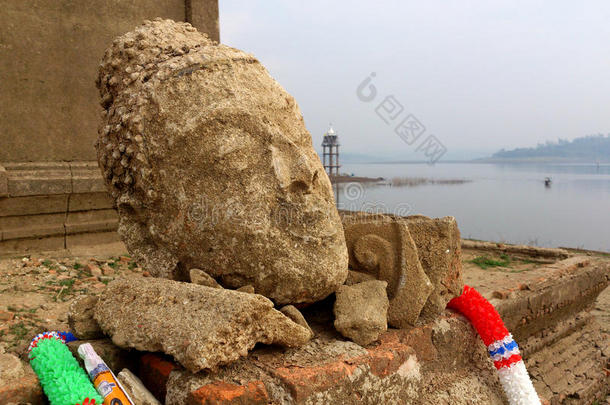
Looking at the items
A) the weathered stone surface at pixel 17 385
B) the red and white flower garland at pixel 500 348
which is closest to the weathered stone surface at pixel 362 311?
the red and white flower garland at pixel 500 348

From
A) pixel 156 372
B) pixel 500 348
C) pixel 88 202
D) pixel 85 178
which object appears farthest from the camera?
pixel 88 202

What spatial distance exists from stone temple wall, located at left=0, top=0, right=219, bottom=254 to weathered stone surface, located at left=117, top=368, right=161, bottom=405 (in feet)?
10.3

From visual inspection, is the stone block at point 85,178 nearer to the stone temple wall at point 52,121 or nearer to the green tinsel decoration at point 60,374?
the stone temple wall at point 52,121

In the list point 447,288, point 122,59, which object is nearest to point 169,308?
point 122,59

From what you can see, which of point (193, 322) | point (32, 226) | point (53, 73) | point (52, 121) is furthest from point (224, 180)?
point (53, 73)

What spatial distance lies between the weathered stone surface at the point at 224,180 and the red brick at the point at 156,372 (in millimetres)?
356

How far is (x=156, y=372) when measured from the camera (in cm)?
168

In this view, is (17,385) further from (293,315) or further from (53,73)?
(53,73)

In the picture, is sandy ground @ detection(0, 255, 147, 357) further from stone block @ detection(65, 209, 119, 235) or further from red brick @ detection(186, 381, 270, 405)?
red brick @ detection(186, 381, 270, 405)

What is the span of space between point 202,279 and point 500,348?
1.54m

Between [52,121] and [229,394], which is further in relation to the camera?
[52,121]

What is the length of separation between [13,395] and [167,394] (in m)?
0.49

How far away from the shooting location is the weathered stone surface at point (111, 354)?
1752 mm

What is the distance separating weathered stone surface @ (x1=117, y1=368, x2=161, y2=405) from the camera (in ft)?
5.10
